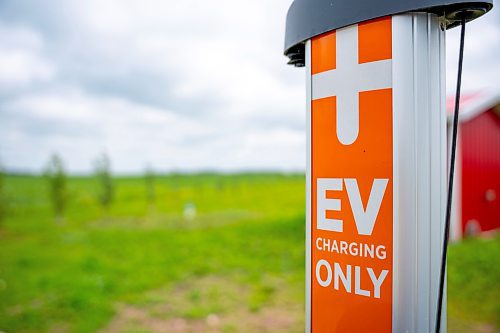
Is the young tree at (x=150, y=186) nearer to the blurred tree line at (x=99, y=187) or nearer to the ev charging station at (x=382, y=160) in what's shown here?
the blurred tree line at (x=99, y=187)

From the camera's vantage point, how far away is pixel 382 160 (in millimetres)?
1424

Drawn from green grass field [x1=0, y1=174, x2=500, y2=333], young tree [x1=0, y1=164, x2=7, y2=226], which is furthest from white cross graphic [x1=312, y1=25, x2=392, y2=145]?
young tree [x1=0, y1=164, x2=7, y2=226]

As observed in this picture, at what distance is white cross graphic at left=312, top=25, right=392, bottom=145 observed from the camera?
1.44m

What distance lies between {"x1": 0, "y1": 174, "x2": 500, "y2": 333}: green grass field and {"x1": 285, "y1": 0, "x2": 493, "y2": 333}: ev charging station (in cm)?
355

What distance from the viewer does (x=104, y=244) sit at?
941 centimetres

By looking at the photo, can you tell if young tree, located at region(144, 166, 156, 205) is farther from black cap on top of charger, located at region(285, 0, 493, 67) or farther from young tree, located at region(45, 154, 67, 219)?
black cap on top of charger, located at region(285, 0, 493, 67)

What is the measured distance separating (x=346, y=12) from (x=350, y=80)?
0.82 ft

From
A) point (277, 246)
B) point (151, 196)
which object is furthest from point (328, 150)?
point (151, 196)

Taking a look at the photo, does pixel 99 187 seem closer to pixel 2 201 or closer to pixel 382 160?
pixel 2 201

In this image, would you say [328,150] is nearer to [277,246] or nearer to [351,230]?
[351,230]

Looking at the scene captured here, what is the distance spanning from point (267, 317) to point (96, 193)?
1092cm

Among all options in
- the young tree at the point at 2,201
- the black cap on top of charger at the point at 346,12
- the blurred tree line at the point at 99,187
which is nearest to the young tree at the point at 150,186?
the blurred tree line at the point at 99,187

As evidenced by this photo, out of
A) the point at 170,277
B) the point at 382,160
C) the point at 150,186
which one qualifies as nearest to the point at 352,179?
the point at 382,160

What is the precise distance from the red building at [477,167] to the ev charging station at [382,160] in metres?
7.35
